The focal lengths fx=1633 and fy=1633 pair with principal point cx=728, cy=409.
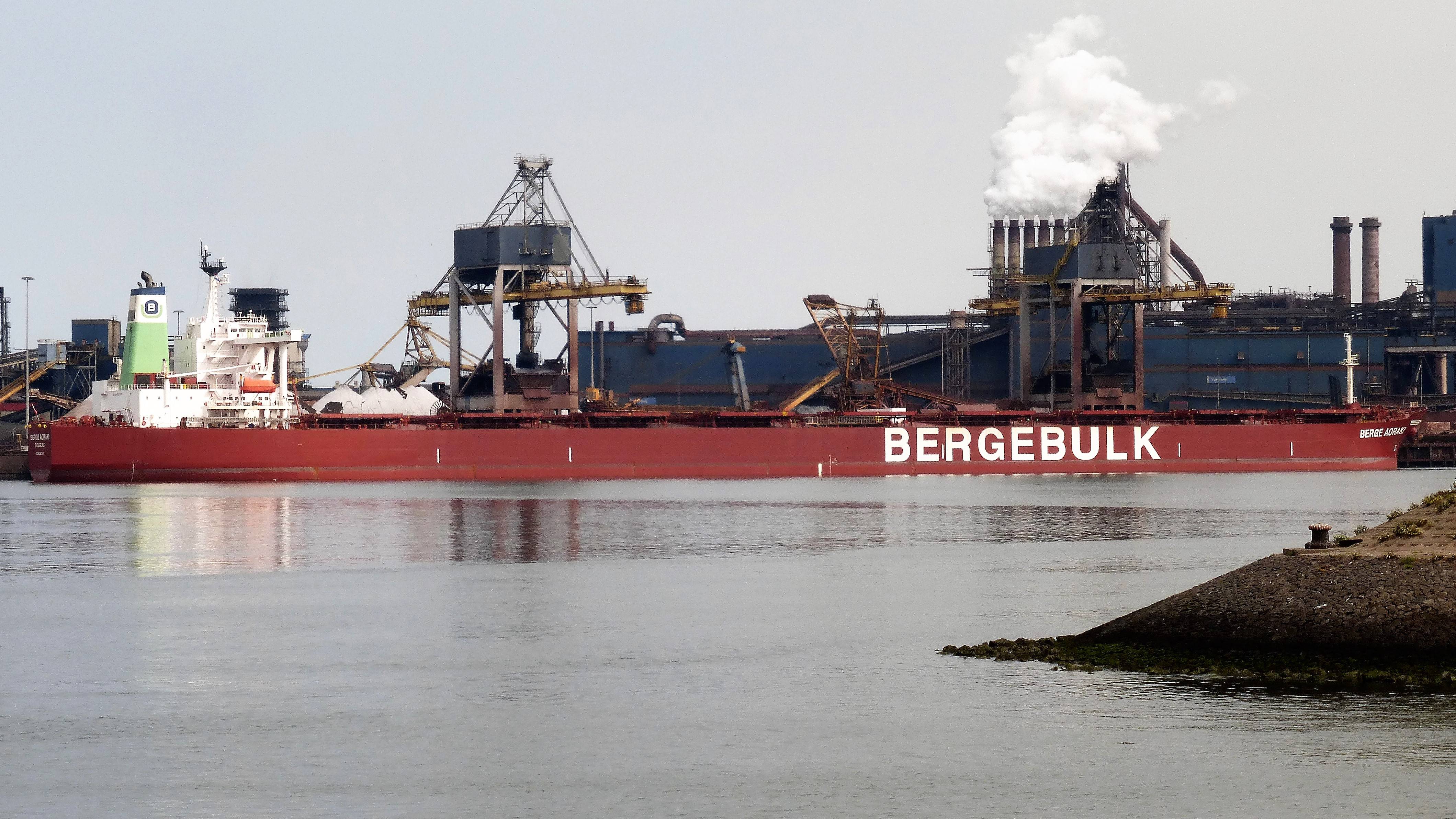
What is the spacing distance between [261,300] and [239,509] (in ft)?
147

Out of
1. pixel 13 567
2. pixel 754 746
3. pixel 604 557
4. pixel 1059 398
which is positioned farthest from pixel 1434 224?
pixel 754 746

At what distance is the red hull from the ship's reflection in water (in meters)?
1.36

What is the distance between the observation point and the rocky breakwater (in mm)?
13617

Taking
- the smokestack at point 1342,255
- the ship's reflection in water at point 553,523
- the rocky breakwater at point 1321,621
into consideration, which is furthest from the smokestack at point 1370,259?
the rocky breakwater at point 1321,621

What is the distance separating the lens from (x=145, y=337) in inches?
2089

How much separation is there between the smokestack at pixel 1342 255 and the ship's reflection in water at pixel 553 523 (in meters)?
33.9

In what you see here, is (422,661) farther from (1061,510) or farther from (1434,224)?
(1434,224)

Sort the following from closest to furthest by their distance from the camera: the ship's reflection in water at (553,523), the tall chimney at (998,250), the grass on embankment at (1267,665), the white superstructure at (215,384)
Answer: the grass on embankment at (1267,665), the ship's reflection in water at (553,523), the white superstructure at (215,384), the tall chimney at (998,250)

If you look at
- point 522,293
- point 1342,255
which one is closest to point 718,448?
point 522,293

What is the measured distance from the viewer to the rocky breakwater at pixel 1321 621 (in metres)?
13.6

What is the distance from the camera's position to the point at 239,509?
39.9 meters

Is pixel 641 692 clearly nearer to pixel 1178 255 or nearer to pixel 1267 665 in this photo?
pixel 1267 665

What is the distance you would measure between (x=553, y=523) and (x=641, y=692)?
21.0 metres

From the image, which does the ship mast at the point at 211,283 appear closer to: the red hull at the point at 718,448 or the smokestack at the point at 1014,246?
the red hull at the point at 718,448
